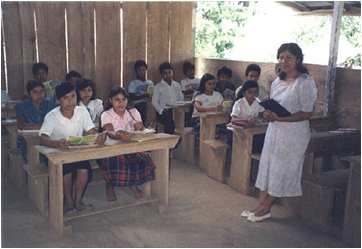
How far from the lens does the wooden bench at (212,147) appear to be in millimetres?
5273

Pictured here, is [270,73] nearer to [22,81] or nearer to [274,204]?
[274,204]

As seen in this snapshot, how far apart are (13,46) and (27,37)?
0.78 ft

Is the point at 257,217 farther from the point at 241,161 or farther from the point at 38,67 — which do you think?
the point at 38,67

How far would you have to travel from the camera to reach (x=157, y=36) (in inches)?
297

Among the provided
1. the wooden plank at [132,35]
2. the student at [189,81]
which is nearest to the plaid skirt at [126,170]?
the student at [189,81]

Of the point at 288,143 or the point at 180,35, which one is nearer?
the point at 288,143

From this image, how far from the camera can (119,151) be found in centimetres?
374

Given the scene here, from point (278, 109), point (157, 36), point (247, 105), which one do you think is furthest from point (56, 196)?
point (157, 36)

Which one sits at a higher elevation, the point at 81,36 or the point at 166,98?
the point at 81,36

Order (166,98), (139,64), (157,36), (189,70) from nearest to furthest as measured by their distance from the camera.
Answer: (166,98) < (139,64) < (189,70) < (157,36)

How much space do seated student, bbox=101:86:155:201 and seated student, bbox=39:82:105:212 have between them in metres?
0.21

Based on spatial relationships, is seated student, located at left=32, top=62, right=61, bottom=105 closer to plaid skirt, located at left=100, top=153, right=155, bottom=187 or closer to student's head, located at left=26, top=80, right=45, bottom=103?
student's head, located at left=26, top=80, right=45, bottom=103

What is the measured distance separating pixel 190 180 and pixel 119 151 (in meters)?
1.73

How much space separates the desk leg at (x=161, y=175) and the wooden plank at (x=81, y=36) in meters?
3.10
